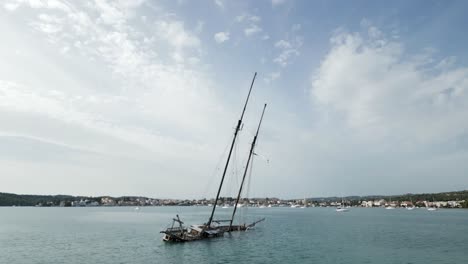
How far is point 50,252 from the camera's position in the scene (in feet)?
177

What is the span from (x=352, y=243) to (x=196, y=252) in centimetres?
2905

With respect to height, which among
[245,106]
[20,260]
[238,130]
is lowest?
[20,260]

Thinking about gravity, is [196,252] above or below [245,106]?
below

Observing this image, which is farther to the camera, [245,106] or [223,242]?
[245,106]

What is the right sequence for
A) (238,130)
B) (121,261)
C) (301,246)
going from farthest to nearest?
1. (238,130)
2. (301,246)
3. (121,261)

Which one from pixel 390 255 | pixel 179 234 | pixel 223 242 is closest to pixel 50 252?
pixel 179 234

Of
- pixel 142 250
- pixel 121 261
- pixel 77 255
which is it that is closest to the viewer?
pixel 121 261

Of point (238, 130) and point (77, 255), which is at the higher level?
point (238, 130)

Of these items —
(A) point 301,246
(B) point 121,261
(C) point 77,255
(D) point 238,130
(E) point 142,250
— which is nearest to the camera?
(B) point 121,261

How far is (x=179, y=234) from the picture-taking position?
62031 mm

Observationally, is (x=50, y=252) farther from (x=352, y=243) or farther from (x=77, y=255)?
(x=352, y=243)

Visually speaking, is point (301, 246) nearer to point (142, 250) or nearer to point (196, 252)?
point (196, 252)

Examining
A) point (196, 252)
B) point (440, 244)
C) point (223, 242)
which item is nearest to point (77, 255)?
point (196, 252)

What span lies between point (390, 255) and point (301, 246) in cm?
1455
